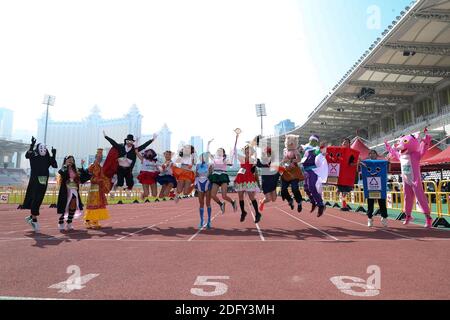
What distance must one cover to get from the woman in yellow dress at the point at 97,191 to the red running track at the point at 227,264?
1.72 metres

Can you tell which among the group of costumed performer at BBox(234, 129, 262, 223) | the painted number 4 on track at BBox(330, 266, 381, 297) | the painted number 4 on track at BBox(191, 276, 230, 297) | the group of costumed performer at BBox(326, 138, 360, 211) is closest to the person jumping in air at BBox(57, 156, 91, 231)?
the group of costumed performer at BBox(234, 129, 262, 223)

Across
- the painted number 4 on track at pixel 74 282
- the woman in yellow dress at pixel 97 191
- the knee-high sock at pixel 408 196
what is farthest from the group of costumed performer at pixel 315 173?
the woman in yellow dress at pixel 97 191

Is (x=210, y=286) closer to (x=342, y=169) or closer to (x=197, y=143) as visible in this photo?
(x=342, y=169)

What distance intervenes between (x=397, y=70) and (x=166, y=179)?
28.5 metres

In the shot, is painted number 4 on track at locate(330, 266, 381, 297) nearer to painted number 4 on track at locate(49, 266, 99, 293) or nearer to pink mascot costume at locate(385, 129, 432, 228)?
painted number 4 on track at locate(49, 266, 99, 293)

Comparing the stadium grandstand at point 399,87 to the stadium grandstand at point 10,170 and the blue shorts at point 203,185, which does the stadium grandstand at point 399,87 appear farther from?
the stadium grandstand at point 10,170

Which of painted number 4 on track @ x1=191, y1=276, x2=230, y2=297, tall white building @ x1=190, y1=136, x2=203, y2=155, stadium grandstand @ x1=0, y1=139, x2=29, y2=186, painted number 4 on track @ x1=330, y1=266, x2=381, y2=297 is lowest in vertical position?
painted number 4 on track @ x1=191, y1=276, x2=230, y2=297

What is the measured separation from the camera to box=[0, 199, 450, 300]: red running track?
3598 millimetres

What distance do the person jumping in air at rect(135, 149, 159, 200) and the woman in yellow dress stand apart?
1.56 m

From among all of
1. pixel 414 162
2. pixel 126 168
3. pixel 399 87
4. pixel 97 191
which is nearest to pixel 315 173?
pixel 414 162
